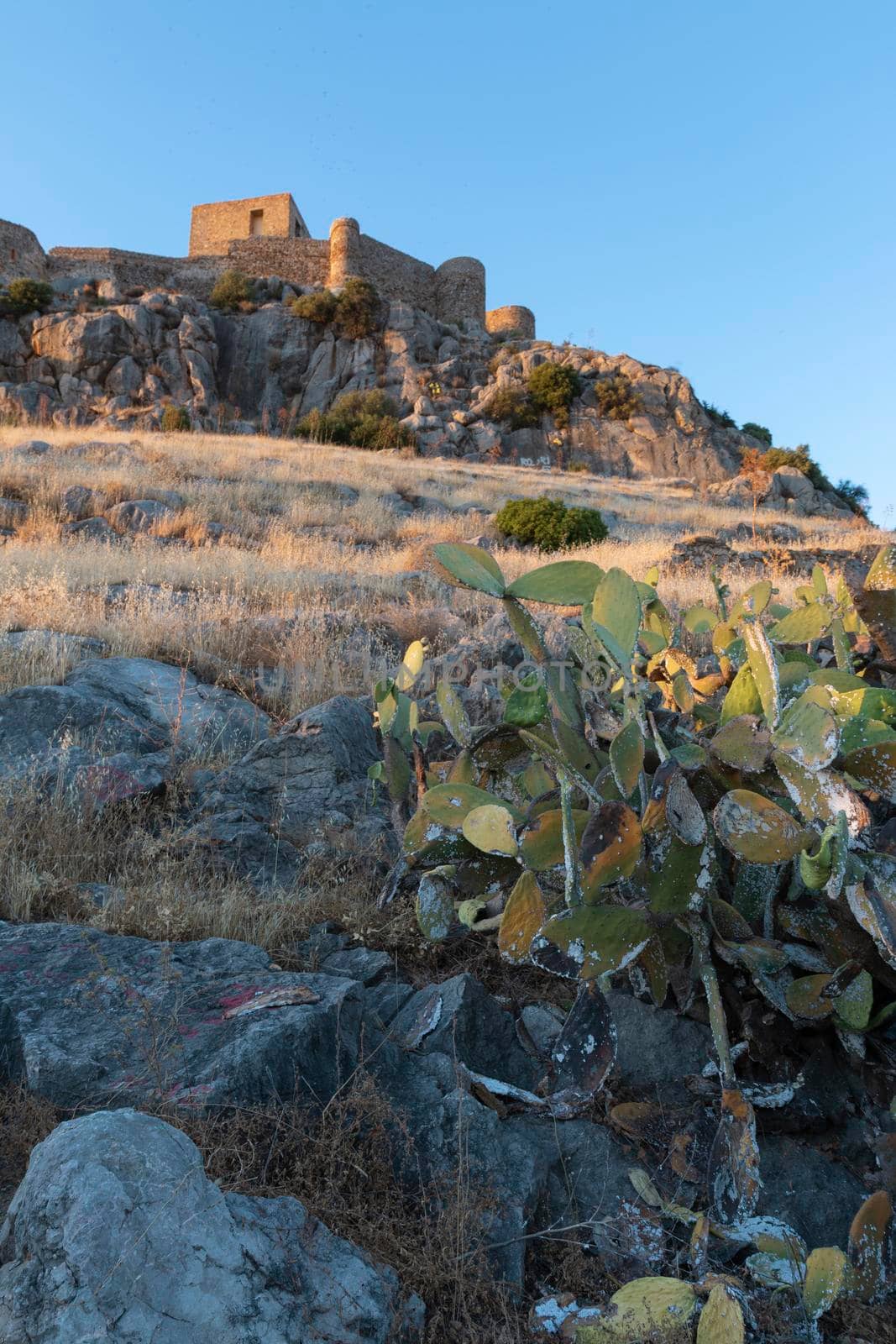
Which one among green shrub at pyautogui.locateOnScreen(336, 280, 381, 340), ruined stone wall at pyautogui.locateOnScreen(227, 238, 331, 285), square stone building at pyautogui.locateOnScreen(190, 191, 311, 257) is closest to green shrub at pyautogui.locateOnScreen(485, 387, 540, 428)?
green shrub at pyautogui.locateOnScreen(336, 280, 381, 340)

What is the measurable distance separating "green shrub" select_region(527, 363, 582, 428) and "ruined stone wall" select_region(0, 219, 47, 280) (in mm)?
18484

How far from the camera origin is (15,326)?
27.8 m

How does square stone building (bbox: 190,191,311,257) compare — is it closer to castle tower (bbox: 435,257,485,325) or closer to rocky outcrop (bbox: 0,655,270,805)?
castle tower (bbox: 435,257,485,325)

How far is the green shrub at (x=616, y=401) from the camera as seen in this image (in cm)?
3072

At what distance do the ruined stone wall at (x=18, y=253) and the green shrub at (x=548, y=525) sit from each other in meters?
26.9

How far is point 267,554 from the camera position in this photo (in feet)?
31.6

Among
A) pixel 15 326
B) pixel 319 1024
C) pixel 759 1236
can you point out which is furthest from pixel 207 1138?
pixel 15 326

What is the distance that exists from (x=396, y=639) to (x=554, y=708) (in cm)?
443

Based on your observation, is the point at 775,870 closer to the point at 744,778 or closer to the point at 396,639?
the point at 744,778

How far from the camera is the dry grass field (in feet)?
17.7

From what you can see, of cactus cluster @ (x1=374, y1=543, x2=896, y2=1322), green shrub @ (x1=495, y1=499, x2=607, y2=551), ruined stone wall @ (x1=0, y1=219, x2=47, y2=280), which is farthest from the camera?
ruined stone wall @ (x1=0, y1=219, x2=47, y2=280)

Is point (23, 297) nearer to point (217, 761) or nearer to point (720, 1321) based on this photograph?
point (217, 761)

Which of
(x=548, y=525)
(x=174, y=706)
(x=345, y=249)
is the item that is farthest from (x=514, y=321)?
(x=174, y=706)

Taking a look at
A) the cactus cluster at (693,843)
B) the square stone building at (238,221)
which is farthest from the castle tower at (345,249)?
the cactus cluster at (693,843)
